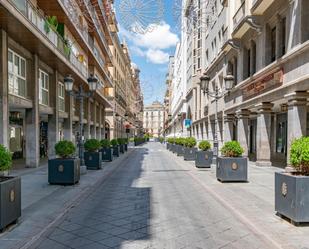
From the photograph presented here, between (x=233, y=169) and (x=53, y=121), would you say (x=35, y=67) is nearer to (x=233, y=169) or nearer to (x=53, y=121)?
(x=53, y=121)

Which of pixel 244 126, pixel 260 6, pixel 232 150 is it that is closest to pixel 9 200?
pixel 232 150

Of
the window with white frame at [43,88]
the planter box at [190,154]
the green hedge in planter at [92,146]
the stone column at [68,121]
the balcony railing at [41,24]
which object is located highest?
the balcony railing at [41,24]

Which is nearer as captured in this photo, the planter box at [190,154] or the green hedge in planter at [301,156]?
the green hedge in planter at [301,156]

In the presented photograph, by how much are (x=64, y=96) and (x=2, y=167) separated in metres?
22.8

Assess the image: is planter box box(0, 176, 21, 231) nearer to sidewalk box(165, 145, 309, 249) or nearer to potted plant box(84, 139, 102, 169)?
sidewalk box(165, 145, 309, 249)

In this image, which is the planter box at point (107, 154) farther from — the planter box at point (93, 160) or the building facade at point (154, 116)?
the building facade at point (154, 116)

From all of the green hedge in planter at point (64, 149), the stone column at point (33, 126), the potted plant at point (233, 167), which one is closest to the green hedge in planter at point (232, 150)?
the potted plant at point (233, 167)

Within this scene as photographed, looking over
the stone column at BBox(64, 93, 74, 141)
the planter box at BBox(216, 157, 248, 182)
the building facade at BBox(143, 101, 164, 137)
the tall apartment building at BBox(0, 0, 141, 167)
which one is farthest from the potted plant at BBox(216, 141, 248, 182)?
the building facade at BBox(143, 101, 164, 137)

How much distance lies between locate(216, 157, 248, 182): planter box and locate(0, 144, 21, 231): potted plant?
875 centimetres

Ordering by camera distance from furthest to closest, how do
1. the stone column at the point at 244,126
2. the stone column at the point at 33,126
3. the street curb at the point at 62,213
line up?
the stone column at the point at 244,126, the stone column at the point at 33,126, the street curb at the point at 62,213

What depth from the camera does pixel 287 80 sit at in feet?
59.9

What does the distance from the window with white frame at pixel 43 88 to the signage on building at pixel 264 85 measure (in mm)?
13223

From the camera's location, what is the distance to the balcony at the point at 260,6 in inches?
811

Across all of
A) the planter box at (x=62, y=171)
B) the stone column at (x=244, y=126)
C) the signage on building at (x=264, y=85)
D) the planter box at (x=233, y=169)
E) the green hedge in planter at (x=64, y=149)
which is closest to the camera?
the planter box at (x=62, y=171)
